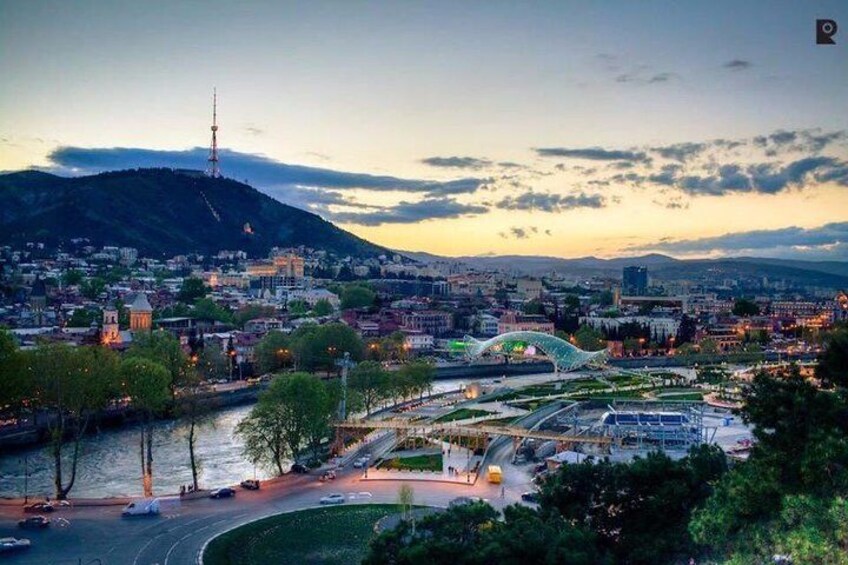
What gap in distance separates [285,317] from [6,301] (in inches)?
859

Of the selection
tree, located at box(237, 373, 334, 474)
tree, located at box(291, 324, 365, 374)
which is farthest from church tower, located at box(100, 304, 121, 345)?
tree, located at box(237, 373, 334, 474)

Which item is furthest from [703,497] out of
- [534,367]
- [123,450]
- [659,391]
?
[534,367]

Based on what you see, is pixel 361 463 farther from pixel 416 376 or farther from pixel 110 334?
pixel 110 334

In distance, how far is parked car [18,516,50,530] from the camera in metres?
16.5

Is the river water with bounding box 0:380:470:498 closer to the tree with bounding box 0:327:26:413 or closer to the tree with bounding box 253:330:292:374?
the tree with bounding box 0:327:26:413

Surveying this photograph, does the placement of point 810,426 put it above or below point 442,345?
above

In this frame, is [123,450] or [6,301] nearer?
[123,450]

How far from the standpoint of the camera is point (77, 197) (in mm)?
118500

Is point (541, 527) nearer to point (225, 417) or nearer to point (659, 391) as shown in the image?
point (225, 417)

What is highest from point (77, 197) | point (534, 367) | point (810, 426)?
point (77, 197)

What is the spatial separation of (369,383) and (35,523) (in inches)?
637

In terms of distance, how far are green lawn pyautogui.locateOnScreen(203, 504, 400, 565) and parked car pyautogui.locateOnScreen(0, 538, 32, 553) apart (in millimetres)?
3268

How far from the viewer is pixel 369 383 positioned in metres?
31.8

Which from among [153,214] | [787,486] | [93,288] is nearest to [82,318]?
[93,288]
